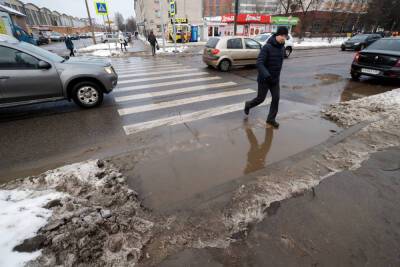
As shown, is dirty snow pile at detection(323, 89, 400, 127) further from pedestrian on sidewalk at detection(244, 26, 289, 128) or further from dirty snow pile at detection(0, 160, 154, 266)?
dirty snow pile at detection(0, 160, 154, 266)

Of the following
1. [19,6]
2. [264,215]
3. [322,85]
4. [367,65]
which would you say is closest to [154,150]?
[264,215]

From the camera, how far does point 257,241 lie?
6.83ft

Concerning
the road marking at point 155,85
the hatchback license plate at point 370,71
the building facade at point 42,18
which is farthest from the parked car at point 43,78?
the building facade at point 42,18

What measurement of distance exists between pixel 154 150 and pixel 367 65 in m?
8.91

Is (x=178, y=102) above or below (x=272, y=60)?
below

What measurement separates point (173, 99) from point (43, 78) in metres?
3.33

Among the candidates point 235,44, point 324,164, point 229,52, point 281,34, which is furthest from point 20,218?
point 235,44

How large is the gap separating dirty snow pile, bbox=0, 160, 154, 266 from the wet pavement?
537 millimetres

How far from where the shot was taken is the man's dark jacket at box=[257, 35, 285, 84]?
4.14 metres

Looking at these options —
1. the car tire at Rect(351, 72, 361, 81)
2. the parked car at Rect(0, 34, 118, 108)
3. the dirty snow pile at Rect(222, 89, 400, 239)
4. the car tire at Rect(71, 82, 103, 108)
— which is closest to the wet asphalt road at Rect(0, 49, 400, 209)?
the car tire at Rect(71, 82, 103, 108)

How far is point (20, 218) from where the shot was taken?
2014 millimetres

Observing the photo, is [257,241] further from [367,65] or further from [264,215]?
[367,65]

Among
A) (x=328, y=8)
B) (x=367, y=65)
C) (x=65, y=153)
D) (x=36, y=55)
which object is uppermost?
(x=328, y=8)

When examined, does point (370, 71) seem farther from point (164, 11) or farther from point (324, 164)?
point (164, 11)
